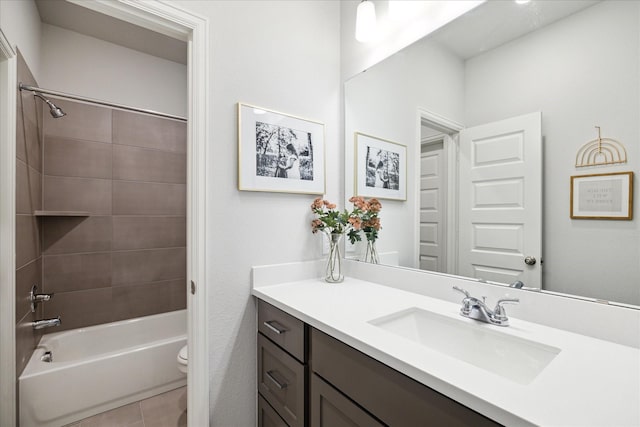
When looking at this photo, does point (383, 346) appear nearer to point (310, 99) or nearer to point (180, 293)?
point (310, 99)

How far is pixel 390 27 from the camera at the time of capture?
1442 mm

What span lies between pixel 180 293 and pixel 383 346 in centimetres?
237

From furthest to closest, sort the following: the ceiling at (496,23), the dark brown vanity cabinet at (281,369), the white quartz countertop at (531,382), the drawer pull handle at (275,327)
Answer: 1. the drawer pull handle at (275,327)
2. the dark brown vanity cabinet at (281,369)
3. the ceiling at (496,23)
4. the white quartz countertop at (531,382)

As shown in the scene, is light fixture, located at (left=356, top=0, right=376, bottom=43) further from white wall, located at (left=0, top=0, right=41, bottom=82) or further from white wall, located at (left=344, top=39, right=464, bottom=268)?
white wall, located at (left=0, top=0, right=41, bottom=82)

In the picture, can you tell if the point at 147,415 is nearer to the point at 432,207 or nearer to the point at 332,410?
the point at 332,410

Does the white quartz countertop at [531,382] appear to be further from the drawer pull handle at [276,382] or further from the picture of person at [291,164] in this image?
the picture of person at [291,164]

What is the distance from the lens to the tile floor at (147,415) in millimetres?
1748

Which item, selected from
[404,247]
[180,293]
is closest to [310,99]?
[404,247]

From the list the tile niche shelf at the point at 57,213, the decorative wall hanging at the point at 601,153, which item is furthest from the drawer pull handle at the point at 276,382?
the tile niche shelf at the point at 57,213

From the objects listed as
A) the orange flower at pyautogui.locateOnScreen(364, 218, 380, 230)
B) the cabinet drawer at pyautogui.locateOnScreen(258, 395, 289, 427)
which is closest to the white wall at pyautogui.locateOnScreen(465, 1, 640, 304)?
the orange flower at pyautogui.locateOnScreen(364, 218, 380, 230)

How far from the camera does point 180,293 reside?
2.62m

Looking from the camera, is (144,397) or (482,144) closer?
(482,144)

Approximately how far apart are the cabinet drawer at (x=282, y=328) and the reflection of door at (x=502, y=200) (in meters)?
0.70

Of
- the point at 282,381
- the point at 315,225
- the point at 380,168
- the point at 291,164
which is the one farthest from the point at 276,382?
the point at 380,168
